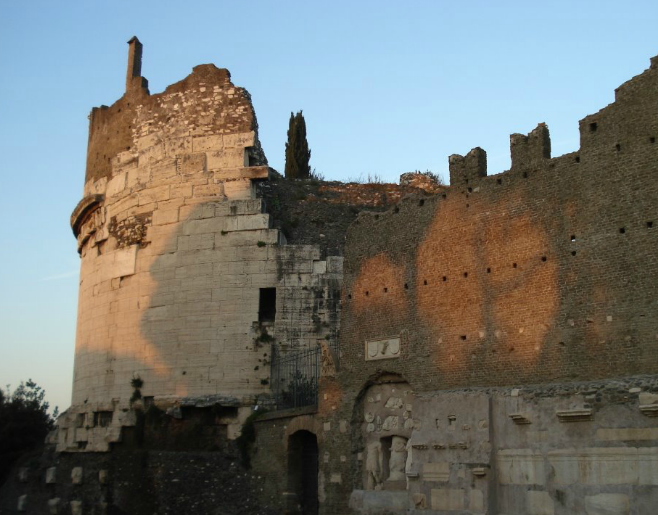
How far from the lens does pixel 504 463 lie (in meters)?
11.9

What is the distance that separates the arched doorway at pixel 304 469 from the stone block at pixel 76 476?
683cm

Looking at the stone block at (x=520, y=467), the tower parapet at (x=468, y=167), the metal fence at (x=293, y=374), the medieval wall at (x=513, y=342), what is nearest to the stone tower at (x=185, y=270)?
the metal fence at (x=293, y=374)

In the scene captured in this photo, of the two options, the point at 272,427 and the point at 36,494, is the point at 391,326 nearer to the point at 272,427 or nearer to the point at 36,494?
the point at 272,427

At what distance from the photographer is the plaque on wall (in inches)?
568

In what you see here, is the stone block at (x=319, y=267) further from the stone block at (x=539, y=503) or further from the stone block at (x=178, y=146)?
the stone block at (x=539, y=503)

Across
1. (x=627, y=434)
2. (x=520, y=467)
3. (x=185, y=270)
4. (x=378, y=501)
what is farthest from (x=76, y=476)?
(x=627, y=434)

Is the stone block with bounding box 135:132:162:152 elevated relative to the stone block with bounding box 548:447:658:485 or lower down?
elevated

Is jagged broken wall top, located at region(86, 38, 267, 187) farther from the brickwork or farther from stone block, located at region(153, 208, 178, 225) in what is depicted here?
stone block, located at region(153, 208, 178, 225)

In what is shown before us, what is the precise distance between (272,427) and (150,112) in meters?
9.60

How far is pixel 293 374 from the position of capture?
720 inches

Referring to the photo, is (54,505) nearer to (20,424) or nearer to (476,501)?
(20,424)

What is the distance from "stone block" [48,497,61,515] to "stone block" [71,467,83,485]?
0.77 m

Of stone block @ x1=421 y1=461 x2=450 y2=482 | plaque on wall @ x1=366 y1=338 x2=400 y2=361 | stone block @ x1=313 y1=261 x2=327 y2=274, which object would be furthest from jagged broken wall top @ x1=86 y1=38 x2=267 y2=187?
stone block @ x1=421 y1=461 x2=450 y2=482

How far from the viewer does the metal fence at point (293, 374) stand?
18016 millimetres
